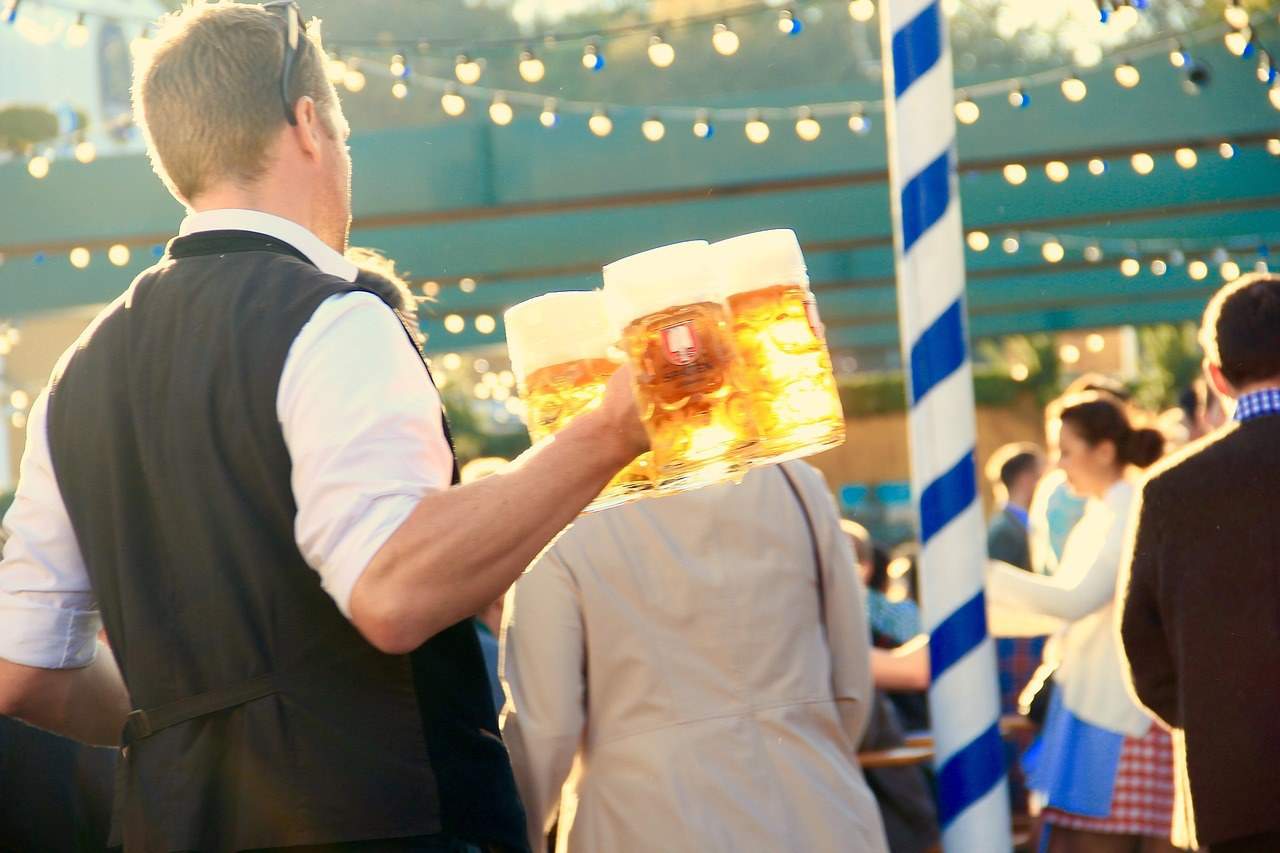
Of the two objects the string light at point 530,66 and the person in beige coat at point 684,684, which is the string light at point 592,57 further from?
the person in beige coat at point 684,684

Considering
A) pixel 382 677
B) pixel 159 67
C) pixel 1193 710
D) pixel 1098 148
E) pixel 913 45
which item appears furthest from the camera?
pixel 1098 148

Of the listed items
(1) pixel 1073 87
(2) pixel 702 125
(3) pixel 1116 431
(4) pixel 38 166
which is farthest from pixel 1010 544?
(4) pixel 38 166

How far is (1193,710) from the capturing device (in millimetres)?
2725

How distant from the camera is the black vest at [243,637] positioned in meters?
1.47

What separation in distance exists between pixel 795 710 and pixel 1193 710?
27.1 inches

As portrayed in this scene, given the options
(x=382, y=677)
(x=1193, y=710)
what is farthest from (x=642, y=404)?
(x=1193, y=710)

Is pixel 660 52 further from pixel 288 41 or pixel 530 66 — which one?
pixel 288 41

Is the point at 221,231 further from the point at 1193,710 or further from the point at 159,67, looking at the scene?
the point at 1193,710

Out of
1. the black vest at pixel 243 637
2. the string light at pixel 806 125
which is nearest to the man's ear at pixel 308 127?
the black vest at pixel 243 637

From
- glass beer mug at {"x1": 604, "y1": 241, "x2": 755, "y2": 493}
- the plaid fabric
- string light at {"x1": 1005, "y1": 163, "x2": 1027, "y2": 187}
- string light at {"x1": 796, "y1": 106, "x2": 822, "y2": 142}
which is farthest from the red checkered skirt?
string light at {"x1": 1005, "y1": 163, "x2": 1027, "y2": 187}

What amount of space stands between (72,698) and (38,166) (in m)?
5.81

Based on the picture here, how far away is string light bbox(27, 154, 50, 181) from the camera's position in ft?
23.0

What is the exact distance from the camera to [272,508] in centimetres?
147

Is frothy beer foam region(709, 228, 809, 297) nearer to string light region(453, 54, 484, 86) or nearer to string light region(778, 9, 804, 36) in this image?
string light region(778, 9, 804, 36)
